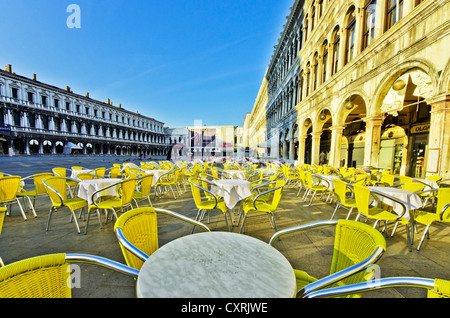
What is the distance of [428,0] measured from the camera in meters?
5.30

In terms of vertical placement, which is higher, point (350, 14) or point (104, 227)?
point (350, 14)

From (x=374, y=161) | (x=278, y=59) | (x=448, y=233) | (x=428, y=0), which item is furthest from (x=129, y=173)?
(x=278, y=59)

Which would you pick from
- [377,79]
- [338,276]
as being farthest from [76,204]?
[377,79]

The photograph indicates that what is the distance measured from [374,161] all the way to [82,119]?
48416mm

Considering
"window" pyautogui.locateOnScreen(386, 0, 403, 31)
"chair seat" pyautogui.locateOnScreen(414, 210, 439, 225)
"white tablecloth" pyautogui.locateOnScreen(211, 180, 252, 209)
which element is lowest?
"chair seat" pyautogui.locateOnScreen(414, 210, 439, 225)

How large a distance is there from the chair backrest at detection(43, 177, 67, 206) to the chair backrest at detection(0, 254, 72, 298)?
281cm

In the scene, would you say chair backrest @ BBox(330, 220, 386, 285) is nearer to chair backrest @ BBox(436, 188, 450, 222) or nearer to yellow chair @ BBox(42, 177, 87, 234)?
chair backrest @ BBox(436, 188, 450, 222)

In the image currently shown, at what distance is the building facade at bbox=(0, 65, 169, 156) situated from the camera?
27250 millimetres

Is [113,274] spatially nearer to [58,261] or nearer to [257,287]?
[58,261]

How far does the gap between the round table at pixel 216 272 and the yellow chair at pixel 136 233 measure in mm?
257

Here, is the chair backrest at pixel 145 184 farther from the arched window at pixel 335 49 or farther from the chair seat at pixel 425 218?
the arched window at pixel 335 49

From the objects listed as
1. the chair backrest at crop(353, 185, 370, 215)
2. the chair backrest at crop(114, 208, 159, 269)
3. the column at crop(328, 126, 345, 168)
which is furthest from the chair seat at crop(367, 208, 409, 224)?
the column at crop(328, 126, 345, 168)

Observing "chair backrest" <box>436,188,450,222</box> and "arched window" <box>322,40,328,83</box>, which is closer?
"chair backrest" <box>436,188,450,222</box>

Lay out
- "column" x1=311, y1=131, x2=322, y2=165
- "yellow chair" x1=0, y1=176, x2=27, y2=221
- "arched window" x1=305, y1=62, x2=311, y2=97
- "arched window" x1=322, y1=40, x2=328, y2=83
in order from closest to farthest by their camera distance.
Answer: "yellow chair" x1=0, y1=176, x2=27, y2=221
"arched window" x1=322, y1=40, x2=328, y2=83
"column" x1=311, y1=131, x2=322, y2=165
"arched window" x1=305, y1=62, x2=311, y2=97
